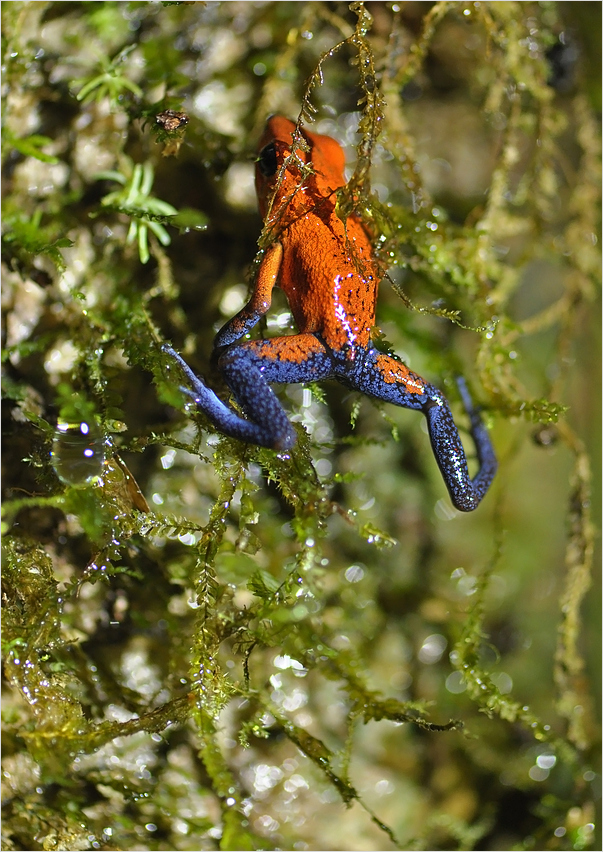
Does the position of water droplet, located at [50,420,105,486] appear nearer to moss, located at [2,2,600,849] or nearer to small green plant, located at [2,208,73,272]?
moss, located at [2,2,600,849]

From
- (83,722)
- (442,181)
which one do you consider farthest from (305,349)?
(442,181)

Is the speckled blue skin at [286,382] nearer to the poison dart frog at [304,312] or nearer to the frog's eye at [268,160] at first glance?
the poison dart frog at [304,312]

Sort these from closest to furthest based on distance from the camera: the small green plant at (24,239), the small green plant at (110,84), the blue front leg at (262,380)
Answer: the blue front leg at (262,380) < the small green plant at (24,239) < the small green plant at (110,84)

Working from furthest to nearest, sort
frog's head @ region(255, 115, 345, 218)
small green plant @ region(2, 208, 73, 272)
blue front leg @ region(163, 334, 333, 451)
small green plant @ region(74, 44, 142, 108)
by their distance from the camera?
small green plant @ region(74, 44, 142, 108) → small green plant @ region(2, 208, 73, 272) → frog's head @ region(255, 115, 345, 218) → blue front leg @ region(163, 334, 333, 451)

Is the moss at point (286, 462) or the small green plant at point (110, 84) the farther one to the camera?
the small green plant at point (110, 84)

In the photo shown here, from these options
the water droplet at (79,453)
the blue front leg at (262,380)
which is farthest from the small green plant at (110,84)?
the water droplet at (79,453)

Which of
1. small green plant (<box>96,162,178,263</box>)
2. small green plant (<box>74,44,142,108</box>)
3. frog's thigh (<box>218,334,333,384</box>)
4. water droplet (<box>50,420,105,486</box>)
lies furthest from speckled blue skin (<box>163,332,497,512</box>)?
small green plant (<box>74,44,142,108</box>)
